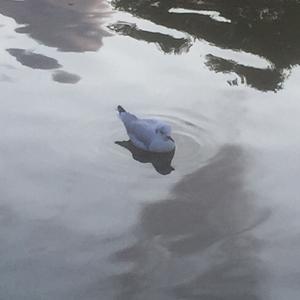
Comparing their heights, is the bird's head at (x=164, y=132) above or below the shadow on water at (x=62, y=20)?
above

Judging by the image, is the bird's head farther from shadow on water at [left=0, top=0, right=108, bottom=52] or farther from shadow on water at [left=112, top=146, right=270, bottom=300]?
shadow on water at [left=0, top=0, right=108, bottom=52]

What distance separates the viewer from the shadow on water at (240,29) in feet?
15.9

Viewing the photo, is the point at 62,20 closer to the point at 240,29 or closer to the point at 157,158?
the point at 240,29

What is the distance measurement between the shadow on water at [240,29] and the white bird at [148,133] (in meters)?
1.10

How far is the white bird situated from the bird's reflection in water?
0.10 ft

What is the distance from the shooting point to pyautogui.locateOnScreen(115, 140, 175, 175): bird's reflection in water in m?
3.76

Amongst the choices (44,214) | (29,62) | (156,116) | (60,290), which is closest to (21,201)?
(44,214)

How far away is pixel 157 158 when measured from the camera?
382 cm

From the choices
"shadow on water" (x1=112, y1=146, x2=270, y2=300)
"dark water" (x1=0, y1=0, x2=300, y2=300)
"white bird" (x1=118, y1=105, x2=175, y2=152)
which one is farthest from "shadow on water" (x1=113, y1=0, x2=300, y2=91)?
"shadow on water" (x1=112, y1=146, x2=270, y2=300)

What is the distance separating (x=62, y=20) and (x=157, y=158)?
2.21m

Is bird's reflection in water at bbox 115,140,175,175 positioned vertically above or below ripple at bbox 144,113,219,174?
below

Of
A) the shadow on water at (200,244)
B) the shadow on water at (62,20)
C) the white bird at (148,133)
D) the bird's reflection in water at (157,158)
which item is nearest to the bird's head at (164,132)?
the white bird at (148,133)

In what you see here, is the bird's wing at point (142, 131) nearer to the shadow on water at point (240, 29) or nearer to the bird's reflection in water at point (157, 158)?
the bird's reflection in water at point (157, 158)

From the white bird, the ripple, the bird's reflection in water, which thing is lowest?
the bird's reflection in water
